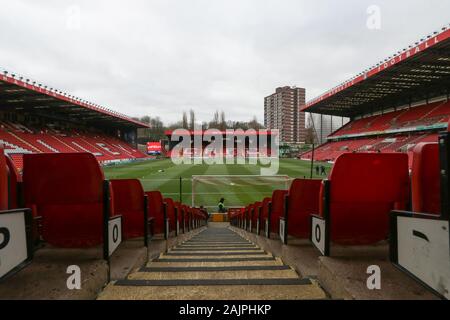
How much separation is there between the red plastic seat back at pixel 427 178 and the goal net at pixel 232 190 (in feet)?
41.5

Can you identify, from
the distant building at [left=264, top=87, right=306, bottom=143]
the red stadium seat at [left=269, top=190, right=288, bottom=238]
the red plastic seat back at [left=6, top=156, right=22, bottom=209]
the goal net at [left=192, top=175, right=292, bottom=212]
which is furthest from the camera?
the distant building at [left=264, top=87, right=306, bottom=143]

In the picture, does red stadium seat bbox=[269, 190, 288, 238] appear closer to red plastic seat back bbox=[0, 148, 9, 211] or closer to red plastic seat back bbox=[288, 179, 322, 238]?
red plastic seat back bbox=[288, 179, 322, 238]

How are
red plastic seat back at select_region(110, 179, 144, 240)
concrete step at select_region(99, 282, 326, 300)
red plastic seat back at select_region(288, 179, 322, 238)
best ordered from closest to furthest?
concrete step at select_region(99, 282, 326, 300) → red plastic seat back at select_region(288, 179, 322, 238) → red plastic seat back at select_region(110, 179, 144, 240)

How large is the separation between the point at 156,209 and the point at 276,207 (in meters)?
1.83

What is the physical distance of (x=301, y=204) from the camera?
2.99 metres

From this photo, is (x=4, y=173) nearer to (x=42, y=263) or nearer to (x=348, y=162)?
(x=42, y=263)

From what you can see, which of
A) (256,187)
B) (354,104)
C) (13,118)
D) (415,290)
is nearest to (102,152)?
(13,118)

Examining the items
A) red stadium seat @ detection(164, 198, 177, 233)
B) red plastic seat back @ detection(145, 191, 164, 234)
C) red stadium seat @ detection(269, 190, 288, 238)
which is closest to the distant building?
red stadium seat @ detection(164, 198, 177, 233)

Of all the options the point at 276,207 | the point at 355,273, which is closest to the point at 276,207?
the point at 276,207

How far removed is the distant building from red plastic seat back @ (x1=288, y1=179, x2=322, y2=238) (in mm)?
115024

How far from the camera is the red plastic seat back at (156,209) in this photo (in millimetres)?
3950

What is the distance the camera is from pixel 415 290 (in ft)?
4.96

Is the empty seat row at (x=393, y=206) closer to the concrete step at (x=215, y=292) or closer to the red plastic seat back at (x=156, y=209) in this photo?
the concrete step at (x=215, y=292)

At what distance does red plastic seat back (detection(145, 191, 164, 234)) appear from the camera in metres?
3.95
